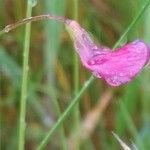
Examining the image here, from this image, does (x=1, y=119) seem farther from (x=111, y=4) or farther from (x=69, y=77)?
(x=111, y=4)

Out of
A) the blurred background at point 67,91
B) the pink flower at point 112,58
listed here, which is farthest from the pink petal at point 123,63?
the blurred background at point 67,91

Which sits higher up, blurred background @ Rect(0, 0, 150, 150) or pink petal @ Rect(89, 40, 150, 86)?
pink petal @ Rect(89, 40, 150, 86)

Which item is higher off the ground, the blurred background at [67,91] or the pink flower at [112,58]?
the pink flower at [112,58]

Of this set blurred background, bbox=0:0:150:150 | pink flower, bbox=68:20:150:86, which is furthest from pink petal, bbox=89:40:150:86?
blurred background, bbox=0:0:150:150

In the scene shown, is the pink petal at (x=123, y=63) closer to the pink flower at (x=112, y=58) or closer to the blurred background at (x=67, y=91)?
the pink flower at (x=112, y=58)

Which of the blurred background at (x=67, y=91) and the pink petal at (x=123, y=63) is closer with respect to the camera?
the pink petal at (x=123, y=63)

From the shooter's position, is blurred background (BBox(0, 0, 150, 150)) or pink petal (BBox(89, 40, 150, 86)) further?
blurred background (BBox(0, 0, 150, 150))

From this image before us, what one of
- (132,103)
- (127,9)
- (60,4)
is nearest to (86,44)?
(60,4)

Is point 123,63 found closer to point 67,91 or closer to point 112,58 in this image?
point 112,58

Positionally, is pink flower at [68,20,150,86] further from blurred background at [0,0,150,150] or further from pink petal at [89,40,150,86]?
blurred background at [0,0,150,150]
